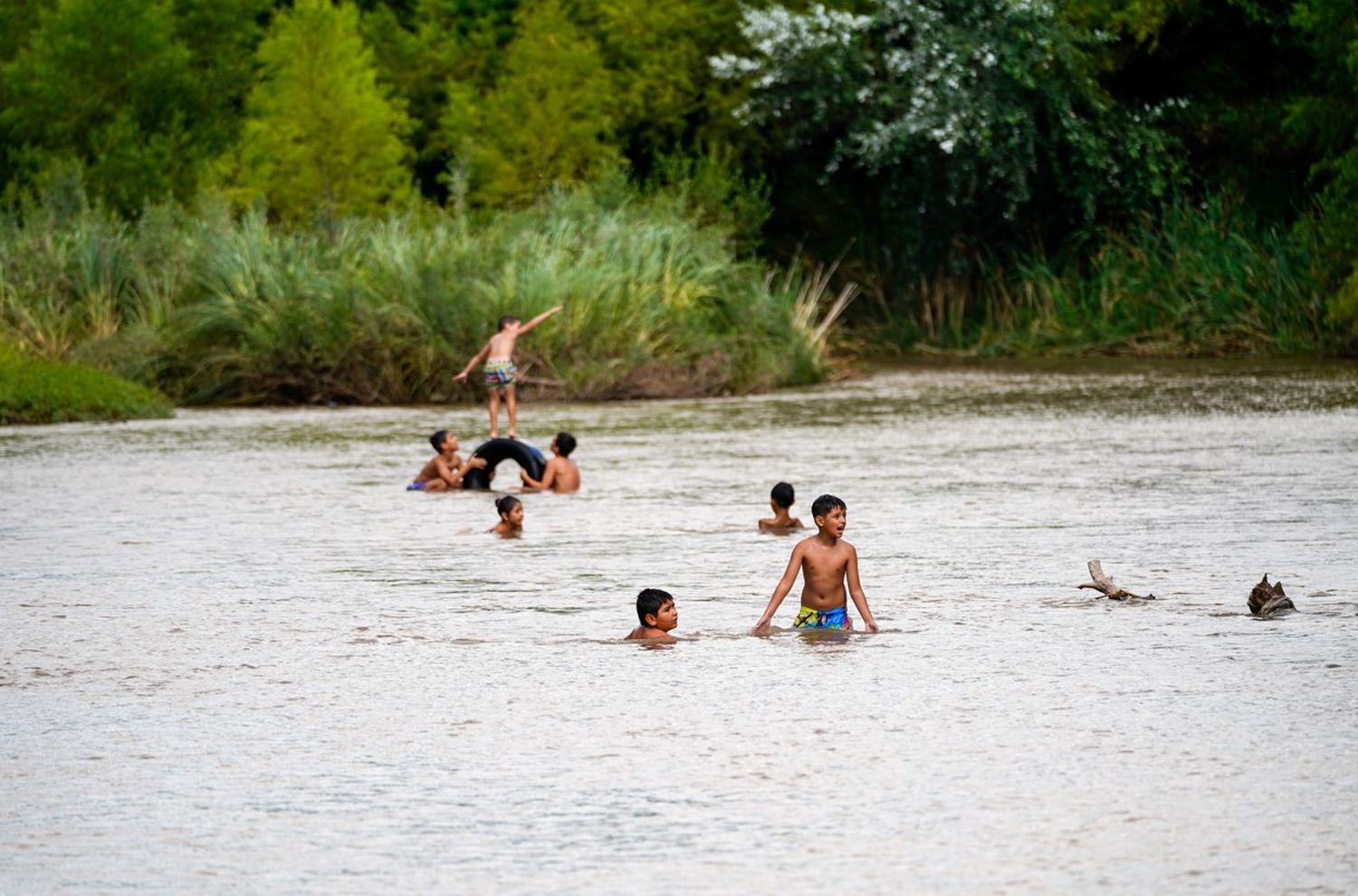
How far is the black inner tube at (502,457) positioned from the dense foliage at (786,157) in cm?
1009

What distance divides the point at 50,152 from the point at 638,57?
9943 mm

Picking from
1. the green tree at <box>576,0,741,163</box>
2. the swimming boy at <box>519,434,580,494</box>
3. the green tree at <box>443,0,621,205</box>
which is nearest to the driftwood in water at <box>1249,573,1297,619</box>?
the swimming boy at <box>519,434,580,494</box>

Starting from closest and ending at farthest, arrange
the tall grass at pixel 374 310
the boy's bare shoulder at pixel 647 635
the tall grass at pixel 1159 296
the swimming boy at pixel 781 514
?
1. the boy's bare shoulder at pixel 647 635
2. the swimming boy at pixel 781 514
3. the tall grass at pixel 374 310
4. the tall grass at pixel 1159 296

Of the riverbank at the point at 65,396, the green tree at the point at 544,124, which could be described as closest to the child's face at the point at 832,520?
the riverbank at the point at 65,396

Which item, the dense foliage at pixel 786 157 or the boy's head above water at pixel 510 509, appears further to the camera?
the dense foliage at pixel 786 157

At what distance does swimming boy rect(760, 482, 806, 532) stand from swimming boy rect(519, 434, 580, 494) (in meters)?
2.58

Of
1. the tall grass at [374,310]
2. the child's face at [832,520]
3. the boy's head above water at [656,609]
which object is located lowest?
the boy's head above water at [656,609]

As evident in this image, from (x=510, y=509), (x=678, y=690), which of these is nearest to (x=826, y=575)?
(x=678, y=690)

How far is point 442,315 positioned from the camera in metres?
24.9

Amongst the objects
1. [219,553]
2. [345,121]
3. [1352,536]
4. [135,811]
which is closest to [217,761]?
[135,811]

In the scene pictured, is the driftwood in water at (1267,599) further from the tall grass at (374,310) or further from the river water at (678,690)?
the tall grass at (374,310)

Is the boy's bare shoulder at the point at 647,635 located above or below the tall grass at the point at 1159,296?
below

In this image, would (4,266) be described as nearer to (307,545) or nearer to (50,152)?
(50,152)

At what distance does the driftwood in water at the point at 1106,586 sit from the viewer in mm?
9836
